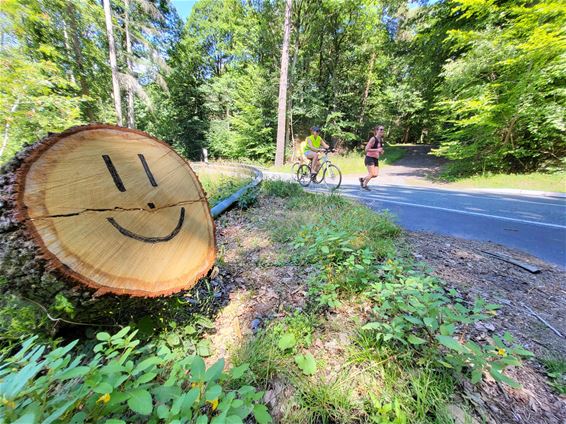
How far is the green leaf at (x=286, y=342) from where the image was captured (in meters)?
1.57

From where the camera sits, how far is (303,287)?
7.50 ft

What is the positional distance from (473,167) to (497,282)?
10470 millimetres

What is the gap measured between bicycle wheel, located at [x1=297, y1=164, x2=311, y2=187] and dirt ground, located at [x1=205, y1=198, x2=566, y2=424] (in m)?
4.70

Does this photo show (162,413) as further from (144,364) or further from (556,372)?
(556,372)

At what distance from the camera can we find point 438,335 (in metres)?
1.32

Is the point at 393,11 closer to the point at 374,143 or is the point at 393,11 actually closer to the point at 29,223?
the point at 374,143

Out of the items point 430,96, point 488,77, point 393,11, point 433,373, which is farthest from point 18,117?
point 393,11

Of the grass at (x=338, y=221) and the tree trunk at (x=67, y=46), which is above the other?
the tree trunk at (x=67, y=46)

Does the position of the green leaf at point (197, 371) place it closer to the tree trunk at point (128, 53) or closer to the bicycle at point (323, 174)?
the bicycle at point (323, 174)

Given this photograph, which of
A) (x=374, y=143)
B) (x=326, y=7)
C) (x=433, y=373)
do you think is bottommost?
(x=433, y=373)

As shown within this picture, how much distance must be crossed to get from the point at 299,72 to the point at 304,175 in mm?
13939

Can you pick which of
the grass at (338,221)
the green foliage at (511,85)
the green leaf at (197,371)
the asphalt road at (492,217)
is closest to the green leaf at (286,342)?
the green leaf at (197,371)

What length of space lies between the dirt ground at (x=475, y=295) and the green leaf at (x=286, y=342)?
0.28 m

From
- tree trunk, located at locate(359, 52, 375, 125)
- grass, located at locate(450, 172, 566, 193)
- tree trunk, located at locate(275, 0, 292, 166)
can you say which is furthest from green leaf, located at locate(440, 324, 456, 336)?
tree trunk, located at locate(359, 52, 375, 125)
